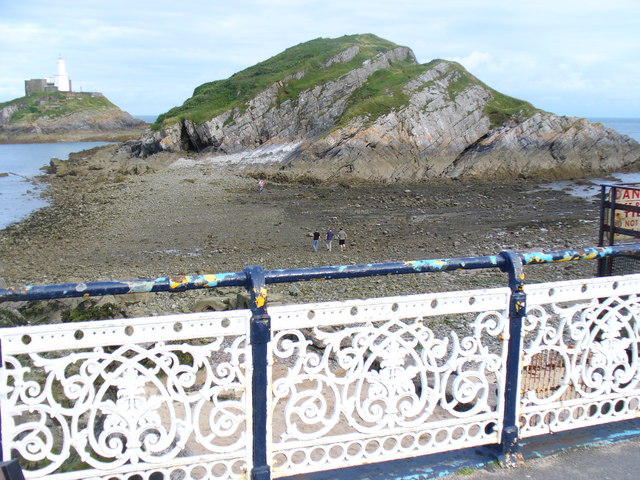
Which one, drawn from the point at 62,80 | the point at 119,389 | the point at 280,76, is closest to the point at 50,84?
the point at 62,80

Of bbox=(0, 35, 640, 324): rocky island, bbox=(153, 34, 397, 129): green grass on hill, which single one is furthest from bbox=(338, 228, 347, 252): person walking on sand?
bbox=(153, 34, 397, 129): green grass on hill

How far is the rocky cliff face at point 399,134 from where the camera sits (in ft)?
136

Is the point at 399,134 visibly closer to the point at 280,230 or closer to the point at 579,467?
the point at 280,230

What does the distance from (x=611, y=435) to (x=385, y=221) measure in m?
22.6

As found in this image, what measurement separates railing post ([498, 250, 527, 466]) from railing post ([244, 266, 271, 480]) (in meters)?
1.45

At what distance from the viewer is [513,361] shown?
10.8ft

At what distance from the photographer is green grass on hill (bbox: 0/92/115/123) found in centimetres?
11681

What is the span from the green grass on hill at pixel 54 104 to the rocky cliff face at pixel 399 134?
75091 millimetres

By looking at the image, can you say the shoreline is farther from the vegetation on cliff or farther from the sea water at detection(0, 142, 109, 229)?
the vegetation on cliff

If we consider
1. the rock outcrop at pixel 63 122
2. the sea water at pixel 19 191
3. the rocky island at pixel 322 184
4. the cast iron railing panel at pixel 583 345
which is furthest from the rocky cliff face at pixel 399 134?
the rock outcrop at pixel 63 122

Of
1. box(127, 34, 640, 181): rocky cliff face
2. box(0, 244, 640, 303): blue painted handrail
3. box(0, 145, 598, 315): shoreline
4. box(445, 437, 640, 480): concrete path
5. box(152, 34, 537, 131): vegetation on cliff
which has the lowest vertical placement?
box(0, 145, 598, 315): shoreline

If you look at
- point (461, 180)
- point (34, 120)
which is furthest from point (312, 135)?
point (34, 120)

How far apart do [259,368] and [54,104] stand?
13489cm

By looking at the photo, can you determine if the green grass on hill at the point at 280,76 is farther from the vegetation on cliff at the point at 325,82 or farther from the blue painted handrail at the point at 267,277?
the blue painted handrail at the point at 267,277
